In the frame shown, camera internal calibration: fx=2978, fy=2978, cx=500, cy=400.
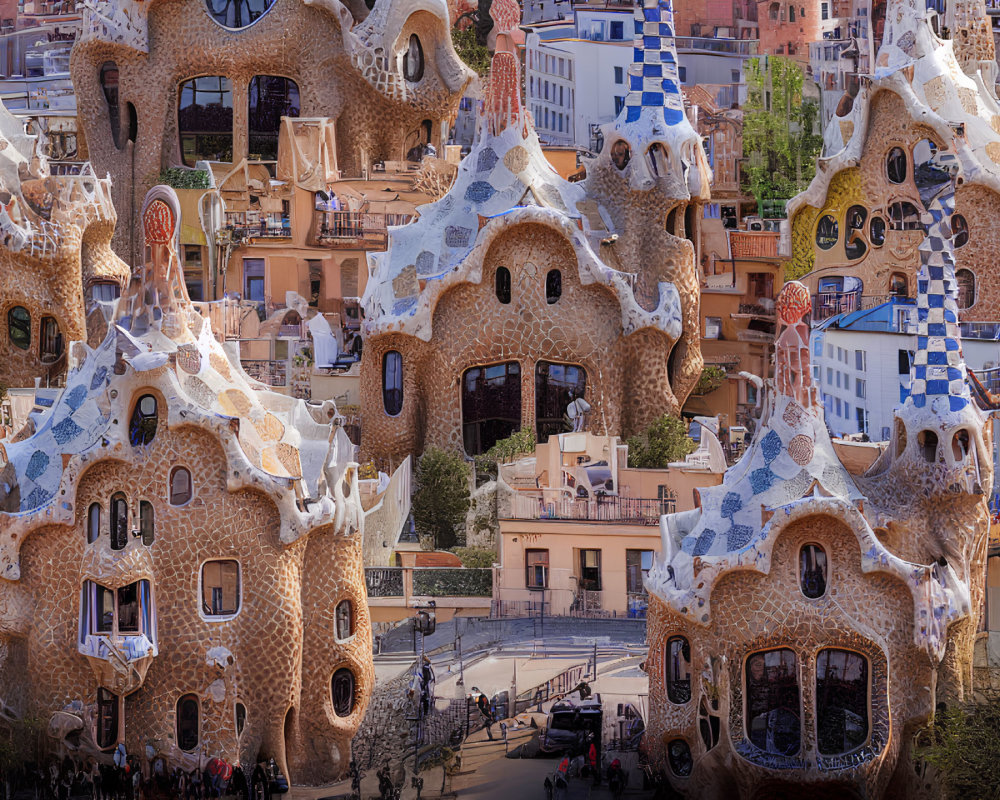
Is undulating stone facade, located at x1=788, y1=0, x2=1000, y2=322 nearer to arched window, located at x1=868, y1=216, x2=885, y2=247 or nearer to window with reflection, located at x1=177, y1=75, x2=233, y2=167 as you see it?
arched window, located at x1=868, y1=216, x2=885, y2=247

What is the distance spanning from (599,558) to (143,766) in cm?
1202

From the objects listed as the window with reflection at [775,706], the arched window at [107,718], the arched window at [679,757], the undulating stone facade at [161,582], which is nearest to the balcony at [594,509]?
the undulating stone facade at [161,582]

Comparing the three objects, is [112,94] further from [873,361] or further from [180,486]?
[180,486]

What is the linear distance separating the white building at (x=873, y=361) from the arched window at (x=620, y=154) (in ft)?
20.5

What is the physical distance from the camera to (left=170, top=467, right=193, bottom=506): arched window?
54562mm

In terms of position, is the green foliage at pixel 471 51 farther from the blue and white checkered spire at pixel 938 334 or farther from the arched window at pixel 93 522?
the arched window at pixel 93 522

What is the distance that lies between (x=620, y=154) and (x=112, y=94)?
16436mm

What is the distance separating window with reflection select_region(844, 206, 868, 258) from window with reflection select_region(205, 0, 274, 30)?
16.4m

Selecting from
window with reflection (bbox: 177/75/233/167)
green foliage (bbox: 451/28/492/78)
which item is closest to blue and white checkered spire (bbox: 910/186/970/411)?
window with reflection (bbox: 177/75/233/167)

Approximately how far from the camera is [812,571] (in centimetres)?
5319

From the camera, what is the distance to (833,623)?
5284cm

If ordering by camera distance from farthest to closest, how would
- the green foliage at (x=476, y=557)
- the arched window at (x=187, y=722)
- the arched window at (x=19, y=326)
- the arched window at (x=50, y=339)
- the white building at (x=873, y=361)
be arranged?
the arched window at (x=50, y=339)
the arched window at (x=19, y=326)
the white building at (x=873, y=361)
the green foliage at (x=476, y=557)
the arched window at (x=187, y=722)

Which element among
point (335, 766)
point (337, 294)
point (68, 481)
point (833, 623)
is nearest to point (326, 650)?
point (335, 766)

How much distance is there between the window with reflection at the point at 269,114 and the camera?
79.5 meters
